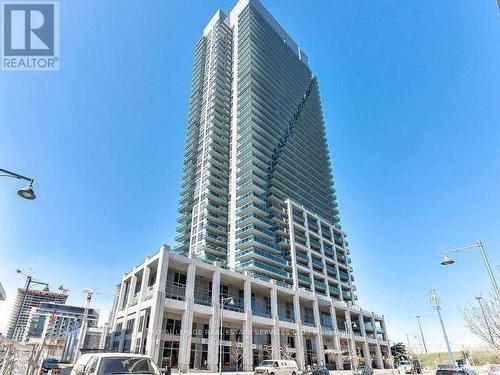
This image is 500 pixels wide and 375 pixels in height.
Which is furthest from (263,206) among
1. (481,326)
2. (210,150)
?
(481,326)

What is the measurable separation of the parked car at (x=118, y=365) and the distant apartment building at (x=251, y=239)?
2553cm

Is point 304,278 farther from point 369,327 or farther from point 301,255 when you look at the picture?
point 369,327

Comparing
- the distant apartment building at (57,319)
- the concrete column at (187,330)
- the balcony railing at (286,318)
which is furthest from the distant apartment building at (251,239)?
the distant apartment building at (57,319)

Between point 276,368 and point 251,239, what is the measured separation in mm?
36530

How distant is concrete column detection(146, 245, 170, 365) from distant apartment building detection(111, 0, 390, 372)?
14 centimetres

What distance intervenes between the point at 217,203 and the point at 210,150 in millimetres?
14942

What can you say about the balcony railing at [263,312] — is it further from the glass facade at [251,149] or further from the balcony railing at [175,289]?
the balcony railing at [175,289]

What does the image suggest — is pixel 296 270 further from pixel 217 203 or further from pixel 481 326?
pixel 481 326

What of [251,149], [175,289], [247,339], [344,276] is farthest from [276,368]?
[344,276]

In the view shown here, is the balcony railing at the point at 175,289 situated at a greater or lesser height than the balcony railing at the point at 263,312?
greater

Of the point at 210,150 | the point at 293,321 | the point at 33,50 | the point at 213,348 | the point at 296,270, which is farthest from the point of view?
the point at 210,150

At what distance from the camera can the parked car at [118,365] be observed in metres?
7.74

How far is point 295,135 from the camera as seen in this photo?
96.6m

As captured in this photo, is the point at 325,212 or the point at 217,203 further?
the point at 325,212
